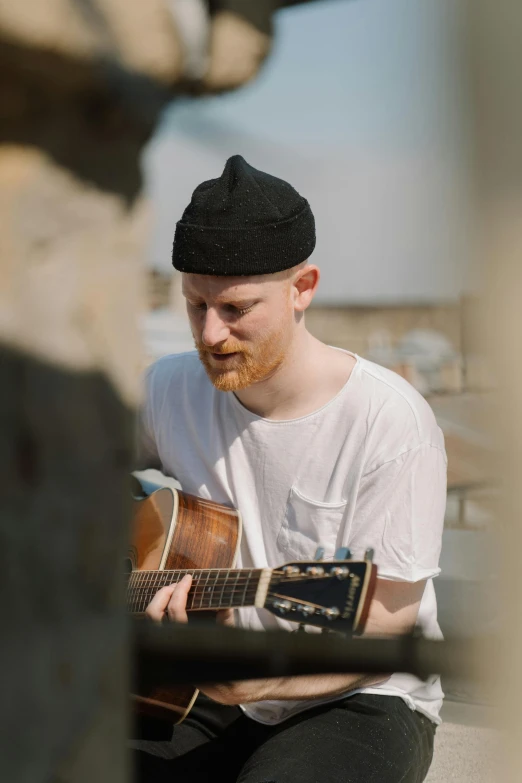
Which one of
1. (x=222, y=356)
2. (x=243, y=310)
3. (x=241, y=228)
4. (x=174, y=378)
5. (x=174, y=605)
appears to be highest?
(x=241, y=228)

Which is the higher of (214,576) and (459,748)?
(214,576)

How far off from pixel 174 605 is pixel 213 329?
677mm

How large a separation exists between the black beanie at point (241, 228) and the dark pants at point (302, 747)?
1051 millimetres

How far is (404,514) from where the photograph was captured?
218cm

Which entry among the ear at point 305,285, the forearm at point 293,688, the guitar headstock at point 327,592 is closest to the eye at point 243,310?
the ear at point 305,285

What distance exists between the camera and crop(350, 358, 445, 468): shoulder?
2.26 meters

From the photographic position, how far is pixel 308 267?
2424 mm

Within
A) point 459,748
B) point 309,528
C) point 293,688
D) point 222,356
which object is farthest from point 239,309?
point 459,748

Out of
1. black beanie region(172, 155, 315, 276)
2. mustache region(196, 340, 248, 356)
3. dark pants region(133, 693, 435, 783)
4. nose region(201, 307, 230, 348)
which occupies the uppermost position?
black beanie region(172, 155, 315, 276)

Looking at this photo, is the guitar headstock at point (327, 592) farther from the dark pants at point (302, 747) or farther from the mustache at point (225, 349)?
the mustache at point (225, 349)

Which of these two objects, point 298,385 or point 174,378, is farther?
point 174,378

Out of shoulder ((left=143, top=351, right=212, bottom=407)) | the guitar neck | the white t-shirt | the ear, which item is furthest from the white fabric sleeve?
shoulder ((left=143, top=351, right=212, bottom=407))

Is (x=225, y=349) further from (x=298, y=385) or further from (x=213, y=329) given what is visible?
(x=298, y=385)

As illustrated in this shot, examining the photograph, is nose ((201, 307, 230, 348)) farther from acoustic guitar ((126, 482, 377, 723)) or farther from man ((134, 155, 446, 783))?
acoustic guitar ((126, 482, 377, 723))
